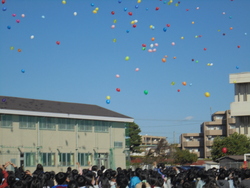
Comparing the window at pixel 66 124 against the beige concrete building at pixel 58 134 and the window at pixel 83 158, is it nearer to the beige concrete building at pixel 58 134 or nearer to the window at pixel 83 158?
the beige concrete building at pixel 58 134

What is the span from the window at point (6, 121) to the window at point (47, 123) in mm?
2516

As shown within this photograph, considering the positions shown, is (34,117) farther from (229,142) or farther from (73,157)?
(229,142)

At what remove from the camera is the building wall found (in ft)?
115

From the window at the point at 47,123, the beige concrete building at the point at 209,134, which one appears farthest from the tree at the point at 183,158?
the window at the point at 47,123

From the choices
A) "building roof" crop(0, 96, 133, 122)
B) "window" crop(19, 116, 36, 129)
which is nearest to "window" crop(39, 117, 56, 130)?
"building roof" crop(0, 96, 133, 122)

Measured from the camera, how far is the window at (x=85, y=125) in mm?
40375

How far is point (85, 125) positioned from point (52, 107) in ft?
9.40

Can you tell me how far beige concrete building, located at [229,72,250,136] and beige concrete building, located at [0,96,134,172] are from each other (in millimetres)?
14626

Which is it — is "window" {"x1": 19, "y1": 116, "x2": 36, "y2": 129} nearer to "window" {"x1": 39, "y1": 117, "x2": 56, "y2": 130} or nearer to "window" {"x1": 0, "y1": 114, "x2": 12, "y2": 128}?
"window" {"x1": 39, "y1": 117, "x2": 56, "y2": 130}

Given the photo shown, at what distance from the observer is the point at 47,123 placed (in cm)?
3778

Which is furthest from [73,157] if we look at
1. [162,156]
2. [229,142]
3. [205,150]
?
[205,150]

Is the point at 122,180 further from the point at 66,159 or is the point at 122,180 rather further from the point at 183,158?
the point at 183,158

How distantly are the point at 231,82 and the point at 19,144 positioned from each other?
87.5 feet

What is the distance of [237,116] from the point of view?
54938 millimetres
